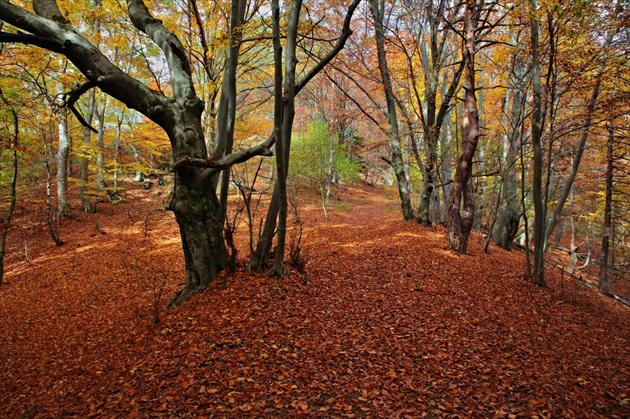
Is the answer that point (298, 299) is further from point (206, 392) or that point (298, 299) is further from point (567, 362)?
point (567, 362)

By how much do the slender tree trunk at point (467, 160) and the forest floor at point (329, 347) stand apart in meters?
0.64

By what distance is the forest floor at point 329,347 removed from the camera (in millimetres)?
2781

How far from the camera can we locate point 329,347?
352cm

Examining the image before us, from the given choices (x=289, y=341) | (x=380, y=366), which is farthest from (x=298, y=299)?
(x=380, y=366)

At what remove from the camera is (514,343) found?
12.4ft

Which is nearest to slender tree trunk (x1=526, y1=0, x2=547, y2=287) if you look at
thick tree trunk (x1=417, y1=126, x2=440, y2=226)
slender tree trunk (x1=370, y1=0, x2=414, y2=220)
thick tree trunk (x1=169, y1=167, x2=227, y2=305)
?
thick tree trunk (x1=417, y1=126, x2=440, y2=226)

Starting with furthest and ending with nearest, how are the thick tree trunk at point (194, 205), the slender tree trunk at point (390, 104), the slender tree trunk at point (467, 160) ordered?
the slender tree trunk at point (390, 104) < the slender tree trunk at point (467, 160) < the thick tree trunk at point (194, 205)

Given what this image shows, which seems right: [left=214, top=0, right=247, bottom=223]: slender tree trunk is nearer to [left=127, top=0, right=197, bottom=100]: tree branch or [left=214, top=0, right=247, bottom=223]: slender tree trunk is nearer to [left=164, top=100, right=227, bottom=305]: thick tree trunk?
[left=164, top=100, right=227, bottom=305]: thick tree trunk

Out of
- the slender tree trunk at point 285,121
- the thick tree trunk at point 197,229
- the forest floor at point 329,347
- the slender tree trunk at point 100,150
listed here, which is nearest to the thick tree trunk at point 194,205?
the thick tree trunk at point 197,229

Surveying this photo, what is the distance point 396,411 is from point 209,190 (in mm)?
3670

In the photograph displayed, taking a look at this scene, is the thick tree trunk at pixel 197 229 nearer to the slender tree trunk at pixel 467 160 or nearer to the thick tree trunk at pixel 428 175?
the slender tree trunk at pixel 467 160

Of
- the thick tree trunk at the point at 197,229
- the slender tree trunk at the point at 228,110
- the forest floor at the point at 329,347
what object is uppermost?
the slender tree trunk at the point at 228,110

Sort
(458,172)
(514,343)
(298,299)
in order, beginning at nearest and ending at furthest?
(514,343) < (298,299) < (458,172)

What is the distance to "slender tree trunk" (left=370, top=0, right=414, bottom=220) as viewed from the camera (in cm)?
970
